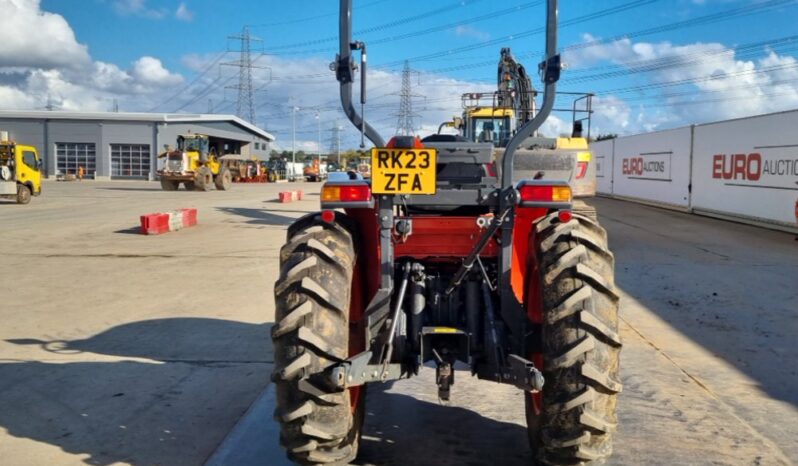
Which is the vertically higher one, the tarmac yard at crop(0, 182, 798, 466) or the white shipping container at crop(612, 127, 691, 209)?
the white shipping container at crop(612, 127, 691, 209)

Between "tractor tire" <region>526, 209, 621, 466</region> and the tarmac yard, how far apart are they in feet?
2.81

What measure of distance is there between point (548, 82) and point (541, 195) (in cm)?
66

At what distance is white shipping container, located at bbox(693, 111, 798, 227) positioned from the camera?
1658cm

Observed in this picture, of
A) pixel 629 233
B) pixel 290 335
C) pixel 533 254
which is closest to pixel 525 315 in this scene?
pixel 533 254

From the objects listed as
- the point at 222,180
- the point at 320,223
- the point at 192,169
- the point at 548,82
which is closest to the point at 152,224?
the point at 320,223

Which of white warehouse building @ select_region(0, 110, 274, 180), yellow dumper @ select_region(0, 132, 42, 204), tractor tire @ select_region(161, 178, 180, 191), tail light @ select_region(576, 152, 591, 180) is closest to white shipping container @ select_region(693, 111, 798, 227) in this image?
tail light @ select_region(576, 152, 591, 180)

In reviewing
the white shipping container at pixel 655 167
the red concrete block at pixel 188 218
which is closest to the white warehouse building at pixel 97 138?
the white shipping container at pixel 655 167

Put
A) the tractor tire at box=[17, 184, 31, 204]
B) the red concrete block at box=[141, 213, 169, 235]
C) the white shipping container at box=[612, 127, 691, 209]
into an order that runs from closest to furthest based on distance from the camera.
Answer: the red concrete block at box=[141, 213, 169, 235], the white shipping container at box=[612, 127, 691, 209], the tractor tire at box=[17, 184, 31, 204]

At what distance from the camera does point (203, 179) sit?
39156 mm

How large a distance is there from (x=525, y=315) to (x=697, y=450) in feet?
5.31

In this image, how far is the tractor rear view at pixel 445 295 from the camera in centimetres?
Result: 335

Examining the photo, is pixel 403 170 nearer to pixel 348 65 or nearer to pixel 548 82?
pixel 348 65

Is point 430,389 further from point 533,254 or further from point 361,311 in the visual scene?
point 533,254

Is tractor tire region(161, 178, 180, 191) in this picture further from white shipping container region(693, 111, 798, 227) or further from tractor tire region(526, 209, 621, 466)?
tractor tire region(526, 209, 621, 466)
